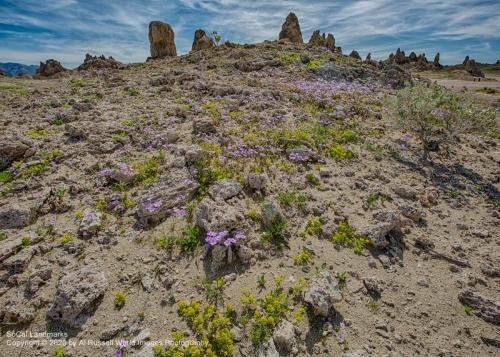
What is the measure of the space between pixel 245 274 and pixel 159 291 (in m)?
1.63

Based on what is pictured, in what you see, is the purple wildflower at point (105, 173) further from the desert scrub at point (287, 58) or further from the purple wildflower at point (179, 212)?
the desert scrub at point (287, 58)

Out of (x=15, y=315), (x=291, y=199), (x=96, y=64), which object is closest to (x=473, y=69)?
(x=96, y=64)

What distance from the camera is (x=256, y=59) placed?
25.2 metres

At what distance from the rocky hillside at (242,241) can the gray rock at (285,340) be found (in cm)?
2

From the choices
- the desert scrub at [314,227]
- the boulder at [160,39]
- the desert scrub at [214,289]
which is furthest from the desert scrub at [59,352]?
the boulder at [160,39]

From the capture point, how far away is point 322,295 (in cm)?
485

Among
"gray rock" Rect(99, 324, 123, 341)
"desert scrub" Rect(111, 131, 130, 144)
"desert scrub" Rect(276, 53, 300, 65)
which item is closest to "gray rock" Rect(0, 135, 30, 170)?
"desert scrub" Rect(111, 131, 130, 144)

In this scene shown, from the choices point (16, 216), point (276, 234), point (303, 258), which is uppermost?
point (16, 216)

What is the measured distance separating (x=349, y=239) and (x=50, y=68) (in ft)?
155

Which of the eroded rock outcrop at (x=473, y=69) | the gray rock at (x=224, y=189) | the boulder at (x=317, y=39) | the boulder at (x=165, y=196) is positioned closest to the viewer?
the boulder at (x=165, y=196)

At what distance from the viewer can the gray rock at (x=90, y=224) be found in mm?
6316

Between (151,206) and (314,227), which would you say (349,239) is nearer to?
(314,227)

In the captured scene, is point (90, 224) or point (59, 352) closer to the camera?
point (59, 352)

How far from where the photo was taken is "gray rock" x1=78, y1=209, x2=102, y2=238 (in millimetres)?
6316
